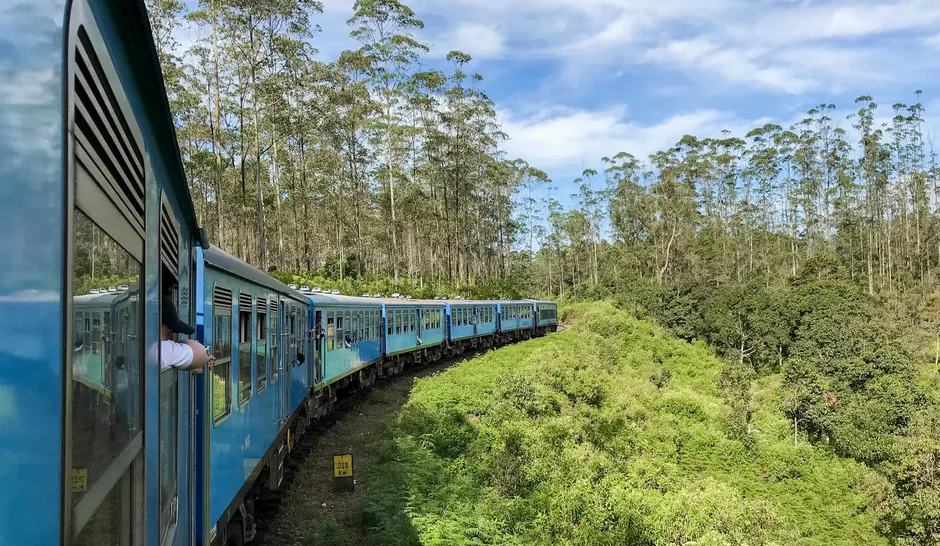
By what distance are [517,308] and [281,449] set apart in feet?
89.2

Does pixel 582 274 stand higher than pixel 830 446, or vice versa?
pixel 582 274

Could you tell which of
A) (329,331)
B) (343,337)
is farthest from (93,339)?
(343,337)

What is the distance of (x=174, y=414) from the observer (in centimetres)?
301

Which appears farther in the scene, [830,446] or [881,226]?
[881,226]

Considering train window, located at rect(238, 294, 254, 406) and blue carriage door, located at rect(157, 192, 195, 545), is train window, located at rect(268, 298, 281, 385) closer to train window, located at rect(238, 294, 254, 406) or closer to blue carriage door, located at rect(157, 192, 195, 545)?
train window, located at rect(238, 294, 254, 406)

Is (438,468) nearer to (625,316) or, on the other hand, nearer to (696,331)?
(625,316)

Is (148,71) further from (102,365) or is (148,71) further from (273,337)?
(273,337)

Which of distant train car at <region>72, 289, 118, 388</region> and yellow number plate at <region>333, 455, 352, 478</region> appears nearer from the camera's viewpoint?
distant train car at <region>72, 289, 118, 388</region>

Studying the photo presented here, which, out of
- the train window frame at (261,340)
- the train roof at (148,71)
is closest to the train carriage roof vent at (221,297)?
the train window frame at (261,340)

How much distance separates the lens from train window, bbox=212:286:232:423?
175 inches

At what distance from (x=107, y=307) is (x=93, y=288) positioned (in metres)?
0.18

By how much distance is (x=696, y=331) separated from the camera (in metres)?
42.8

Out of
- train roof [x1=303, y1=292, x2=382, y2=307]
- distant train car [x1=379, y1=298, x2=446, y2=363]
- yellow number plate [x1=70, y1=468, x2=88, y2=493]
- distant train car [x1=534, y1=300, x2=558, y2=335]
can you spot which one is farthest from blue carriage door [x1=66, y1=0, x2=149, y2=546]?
distant train car [x1=534, y1=300, x2=558, y2=335]

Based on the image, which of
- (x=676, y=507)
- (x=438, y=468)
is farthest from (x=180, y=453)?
(x=676, y=507)
